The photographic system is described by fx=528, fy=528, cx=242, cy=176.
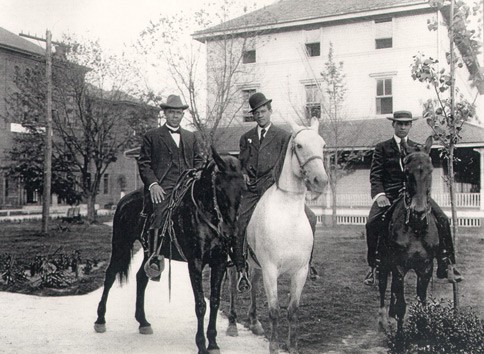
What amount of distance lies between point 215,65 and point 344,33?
24.4ft

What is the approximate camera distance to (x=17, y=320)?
7230 millimetres

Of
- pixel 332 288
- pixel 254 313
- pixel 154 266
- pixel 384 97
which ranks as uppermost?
pixel 384 97

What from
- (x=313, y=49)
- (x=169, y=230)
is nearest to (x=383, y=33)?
(x=313, y=49)

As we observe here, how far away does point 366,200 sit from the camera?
2442 centimetres

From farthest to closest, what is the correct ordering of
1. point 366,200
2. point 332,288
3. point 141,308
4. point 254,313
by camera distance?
point 366,200
point 332,288
point 254,313
point 141,308

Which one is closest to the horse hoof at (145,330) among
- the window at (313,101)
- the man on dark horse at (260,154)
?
the man on dark horse at (260,154)

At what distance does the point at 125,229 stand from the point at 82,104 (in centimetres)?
1899

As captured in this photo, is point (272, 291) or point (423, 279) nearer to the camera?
point (272, 291)

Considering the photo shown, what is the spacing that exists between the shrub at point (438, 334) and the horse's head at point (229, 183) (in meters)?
2.08

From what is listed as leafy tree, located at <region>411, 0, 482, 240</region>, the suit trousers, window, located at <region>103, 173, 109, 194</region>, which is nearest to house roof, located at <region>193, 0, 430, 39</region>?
leafy tree, located at <region>411, 0, 482, 240</region>

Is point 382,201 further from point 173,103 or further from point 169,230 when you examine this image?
point 173,103

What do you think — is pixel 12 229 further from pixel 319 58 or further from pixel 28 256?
pixel 319 58

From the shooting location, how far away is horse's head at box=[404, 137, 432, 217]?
556cm

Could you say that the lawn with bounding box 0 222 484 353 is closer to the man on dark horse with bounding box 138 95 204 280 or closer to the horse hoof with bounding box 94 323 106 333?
the horse hoof with bounding box 94 323 106 333
